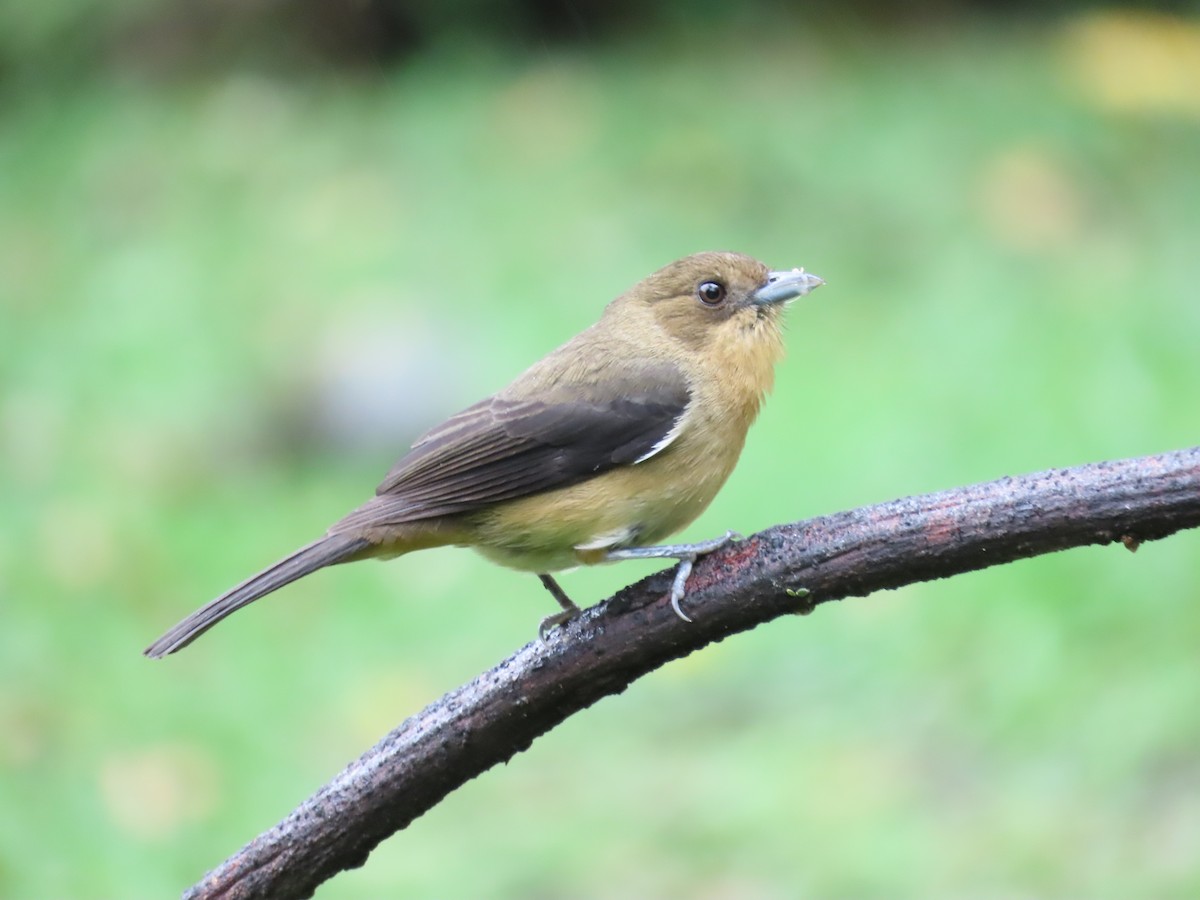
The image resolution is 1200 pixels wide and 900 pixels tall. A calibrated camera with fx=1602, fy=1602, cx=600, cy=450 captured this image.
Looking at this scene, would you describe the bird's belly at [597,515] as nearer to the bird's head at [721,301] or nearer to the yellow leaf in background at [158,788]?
the bird's head at [721,301]

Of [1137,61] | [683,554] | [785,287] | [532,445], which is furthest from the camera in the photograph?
A: [1137,61]

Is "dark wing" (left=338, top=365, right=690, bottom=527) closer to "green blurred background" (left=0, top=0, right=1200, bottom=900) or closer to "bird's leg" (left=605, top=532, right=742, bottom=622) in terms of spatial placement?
"bird's leg" (left=605, top=532, right=742, bottom=622)

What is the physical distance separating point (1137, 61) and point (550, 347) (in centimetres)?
419

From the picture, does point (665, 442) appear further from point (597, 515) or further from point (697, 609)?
point (697, 609)

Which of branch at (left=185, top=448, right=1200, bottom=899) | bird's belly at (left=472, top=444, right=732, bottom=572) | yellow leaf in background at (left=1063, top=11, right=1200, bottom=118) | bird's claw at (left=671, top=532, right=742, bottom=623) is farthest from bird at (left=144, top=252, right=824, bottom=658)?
yellow leaf in background at (left=1063, top=11, right=1200, bottom=118)

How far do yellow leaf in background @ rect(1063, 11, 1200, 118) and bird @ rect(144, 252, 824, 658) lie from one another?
5789mm

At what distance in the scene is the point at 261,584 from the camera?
356 centimetres

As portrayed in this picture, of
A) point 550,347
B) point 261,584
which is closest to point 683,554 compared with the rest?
point 261,584

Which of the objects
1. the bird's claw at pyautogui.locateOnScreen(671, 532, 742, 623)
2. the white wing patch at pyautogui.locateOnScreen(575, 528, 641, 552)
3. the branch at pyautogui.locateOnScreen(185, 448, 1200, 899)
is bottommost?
the branch at pyautogui.locateOnScreen(185, 448, 1200, 899)

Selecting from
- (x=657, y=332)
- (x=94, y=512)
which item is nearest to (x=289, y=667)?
(x=94, y=512)

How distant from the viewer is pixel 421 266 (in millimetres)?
8758

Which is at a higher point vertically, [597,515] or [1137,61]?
[1137,61]

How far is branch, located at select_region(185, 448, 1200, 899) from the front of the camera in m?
2.84

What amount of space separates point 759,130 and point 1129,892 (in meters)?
5.48
